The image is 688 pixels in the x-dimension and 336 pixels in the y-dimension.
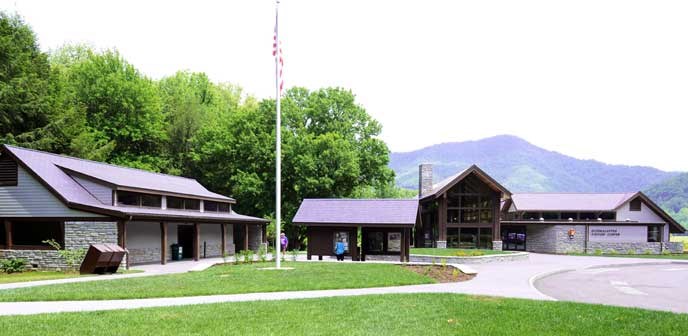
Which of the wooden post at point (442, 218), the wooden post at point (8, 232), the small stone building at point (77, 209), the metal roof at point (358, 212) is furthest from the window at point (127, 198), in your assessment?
the wooden post at point (442, 218)

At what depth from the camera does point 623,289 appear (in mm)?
21562

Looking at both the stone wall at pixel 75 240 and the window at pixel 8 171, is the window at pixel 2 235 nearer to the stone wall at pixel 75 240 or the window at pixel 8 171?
the stone wall at pixel 75 240

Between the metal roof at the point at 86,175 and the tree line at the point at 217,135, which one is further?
the tree line at the point at 217,135

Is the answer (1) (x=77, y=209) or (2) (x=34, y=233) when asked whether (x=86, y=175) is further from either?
(2) (x=34, y=233)

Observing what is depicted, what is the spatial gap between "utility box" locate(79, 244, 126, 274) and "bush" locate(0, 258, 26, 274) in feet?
17.7

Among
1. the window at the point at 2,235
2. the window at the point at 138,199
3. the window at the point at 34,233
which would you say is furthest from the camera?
the window at the point at 138,199

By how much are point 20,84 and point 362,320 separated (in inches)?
1552

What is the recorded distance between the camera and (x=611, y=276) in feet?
92.1

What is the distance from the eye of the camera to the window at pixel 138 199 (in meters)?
33.6

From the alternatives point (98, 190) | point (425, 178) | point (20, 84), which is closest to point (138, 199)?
point (98, 190)

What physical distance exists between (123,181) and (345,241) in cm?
1268

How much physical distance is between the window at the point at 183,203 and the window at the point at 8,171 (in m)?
8.51

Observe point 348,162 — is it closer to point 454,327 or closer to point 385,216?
point 385,216

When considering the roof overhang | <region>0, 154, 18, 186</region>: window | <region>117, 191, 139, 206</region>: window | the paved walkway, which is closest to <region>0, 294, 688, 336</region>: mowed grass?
the paved walkway
